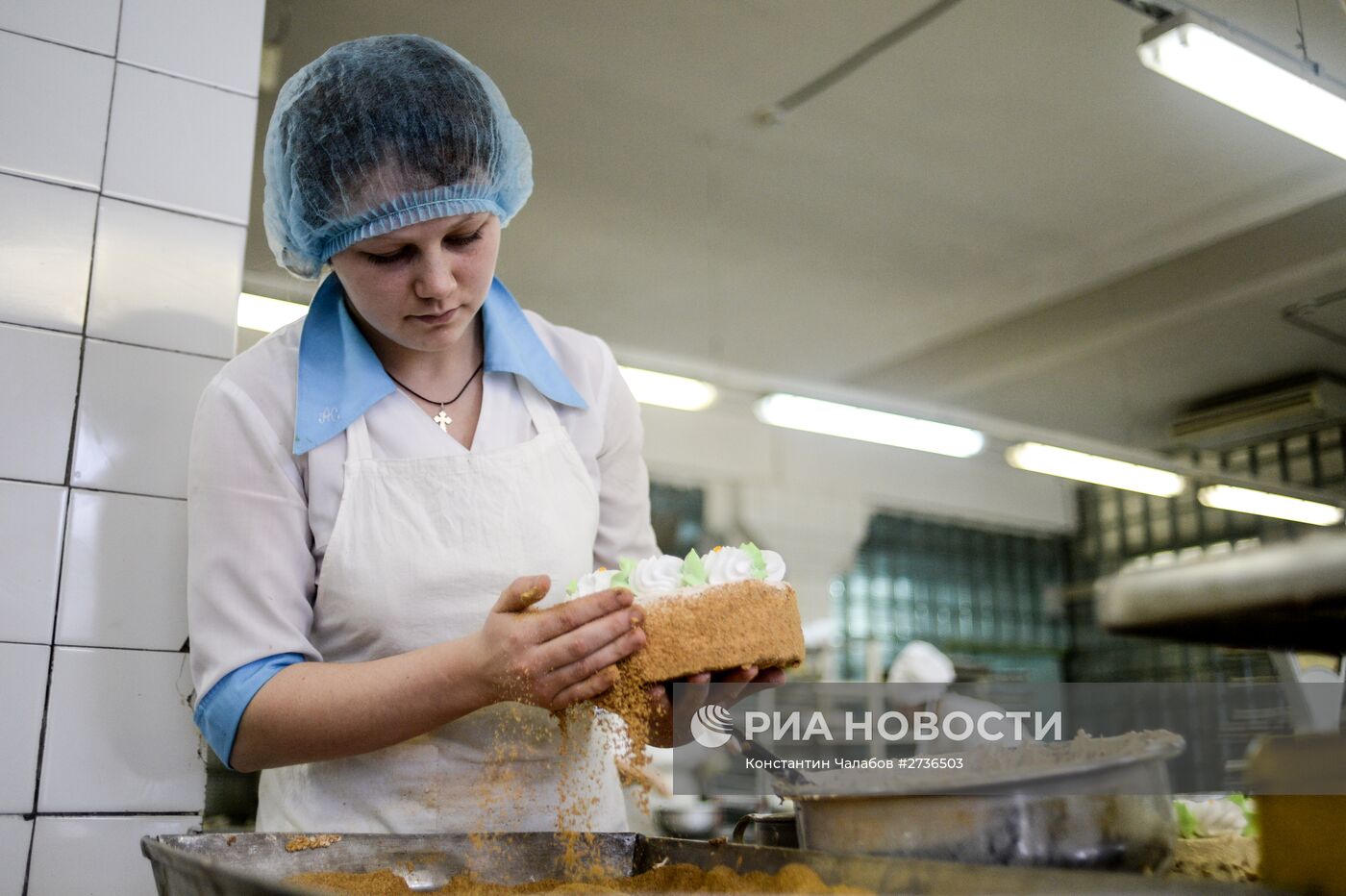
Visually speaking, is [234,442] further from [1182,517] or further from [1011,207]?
[1182,517]

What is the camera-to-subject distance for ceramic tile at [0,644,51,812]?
138 cm

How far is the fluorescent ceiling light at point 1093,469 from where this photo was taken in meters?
4.59

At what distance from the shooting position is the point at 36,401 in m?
A: 1.45

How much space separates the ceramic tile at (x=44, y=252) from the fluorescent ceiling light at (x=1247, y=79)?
2.16m

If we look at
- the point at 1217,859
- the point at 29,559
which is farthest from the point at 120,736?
the point at 1217,859

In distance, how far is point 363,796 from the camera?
131cm

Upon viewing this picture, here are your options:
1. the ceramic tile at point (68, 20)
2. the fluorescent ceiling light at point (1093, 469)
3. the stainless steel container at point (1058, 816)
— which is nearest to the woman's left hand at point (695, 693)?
the stainless steel container at point (1058, 816)

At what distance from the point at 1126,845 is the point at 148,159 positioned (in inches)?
60.7

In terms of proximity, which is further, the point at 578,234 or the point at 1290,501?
the point at 578,234

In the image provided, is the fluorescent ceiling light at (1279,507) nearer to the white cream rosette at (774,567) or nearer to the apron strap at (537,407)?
the white cream rosette at (774,567)

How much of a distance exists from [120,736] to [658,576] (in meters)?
0.80

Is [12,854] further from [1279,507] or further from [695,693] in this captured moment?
[1279,507]

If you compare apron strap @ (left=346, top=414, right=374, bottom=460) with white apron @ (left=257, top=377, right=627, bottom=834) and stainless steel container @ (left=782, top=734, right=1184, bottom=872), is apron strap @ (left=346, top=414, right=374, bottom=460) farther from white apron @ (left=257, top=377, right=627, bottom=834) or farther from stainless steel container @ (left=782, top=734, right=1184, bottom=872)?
stainless steel container @ (left=782, top=734, right=1184, bottom=872)

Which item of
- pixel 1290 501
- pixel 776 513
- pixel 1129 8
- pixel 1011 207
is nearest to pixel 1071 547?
pixel 776 513
